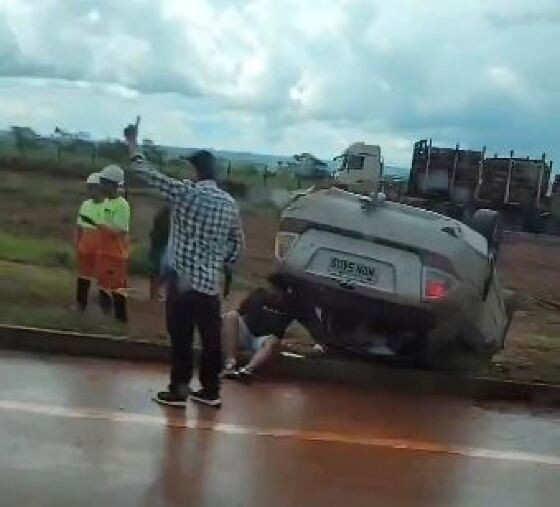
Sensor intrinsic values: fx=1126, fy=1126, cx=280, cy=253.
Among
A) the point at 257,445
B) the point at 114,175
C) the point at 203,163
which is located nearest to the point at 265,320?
the point at 203,163

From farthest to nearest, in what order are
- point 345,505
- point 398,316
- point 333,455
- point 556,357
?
point 556,357 → point 398,316 → point 333,455 → point 345,505

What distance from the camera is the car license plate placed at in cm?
868

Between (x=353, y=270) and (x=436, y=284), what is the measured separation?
65 cm

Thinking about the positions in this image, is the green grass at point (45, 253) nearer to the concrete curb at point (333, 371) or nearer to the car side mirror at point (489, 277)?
the concrete curb at point (333, 371)

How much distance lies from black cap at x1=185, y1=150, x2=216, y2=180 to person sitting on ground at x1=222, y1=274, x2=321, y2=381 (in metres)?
1.55

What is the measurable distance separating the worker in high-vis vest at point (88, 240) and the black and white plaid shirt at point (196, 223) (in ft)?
9.98

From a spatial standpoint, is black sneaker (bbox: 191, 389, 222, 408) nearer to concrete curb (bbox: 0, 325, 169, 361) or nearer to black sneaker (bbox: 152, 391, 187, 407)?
black sneaker (bbox: 152, 391, 187, 407)

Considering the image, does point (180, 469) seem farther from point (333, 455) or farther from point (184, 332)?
point (184, 332)

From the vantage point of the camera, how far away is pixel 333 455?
663 cm

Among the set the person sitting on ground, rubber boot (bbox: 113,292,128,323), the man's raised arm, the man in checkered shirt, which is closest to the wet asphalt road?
the man in checkered shirt

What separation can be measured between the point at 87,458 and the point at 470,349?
13.3 feet

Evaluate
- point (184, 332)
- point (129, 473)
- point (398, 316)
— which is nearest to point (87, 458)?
point (129, 473)

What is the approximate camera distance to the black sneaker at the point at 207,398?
754cm

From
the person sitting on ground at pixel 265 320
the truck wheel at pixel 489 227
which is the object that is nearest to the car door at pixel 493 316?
the truck wheel at pixel 489 227
